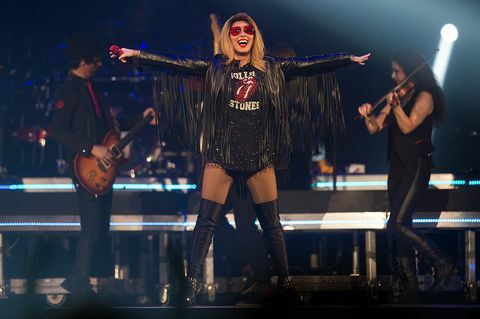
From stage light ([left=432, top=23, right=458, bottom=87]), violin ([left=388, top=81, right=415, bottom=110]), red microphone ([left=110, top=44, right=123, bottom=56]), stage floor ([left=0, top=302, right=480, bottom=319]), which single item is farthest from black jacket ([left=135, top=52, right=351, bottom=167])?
stage light ([left=432, top=23, right=458, bottom=87])

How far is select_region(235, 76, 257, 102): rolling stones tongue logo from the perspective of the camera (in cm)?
696

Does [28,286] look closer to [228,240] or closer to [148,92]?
[228,240]

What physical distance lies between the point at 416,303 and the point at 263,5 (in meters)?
5.22

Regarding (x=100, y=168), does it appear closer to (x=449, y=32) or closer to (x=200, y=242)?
(x=200, y=242)

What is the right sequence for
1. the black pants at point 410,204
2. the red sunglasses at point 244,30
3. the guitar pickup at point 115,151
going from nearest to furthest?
the red sunglasses at point 244,30 < the black pants at point 410,204 < the guitar pickup at point 115,151

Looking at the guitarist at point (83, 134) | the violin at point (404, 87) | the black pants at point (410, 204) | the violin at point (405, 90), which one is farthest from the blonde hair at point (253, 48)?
the guitarist at point (83, 134)

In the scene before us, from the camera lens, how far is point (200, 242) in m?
7.07

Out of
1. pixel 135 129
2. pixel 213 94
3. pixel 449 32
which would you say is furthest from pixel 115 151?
pixel 449 32

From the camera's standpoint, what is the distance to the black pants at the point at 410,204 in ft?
27.5

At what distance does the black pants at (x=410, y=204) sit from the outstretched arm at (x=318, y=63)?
154 cm

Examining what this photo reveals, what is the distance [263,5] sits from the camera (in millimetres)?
12430

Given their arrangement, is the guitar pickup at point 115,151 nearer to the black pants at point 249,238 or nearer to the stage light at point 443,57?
the black pants at point 249,238

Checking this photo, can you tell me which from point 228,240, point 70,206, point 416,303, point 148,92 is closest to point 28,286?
point 70,206

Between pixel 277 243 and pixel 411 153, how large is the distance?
1.82 meters
